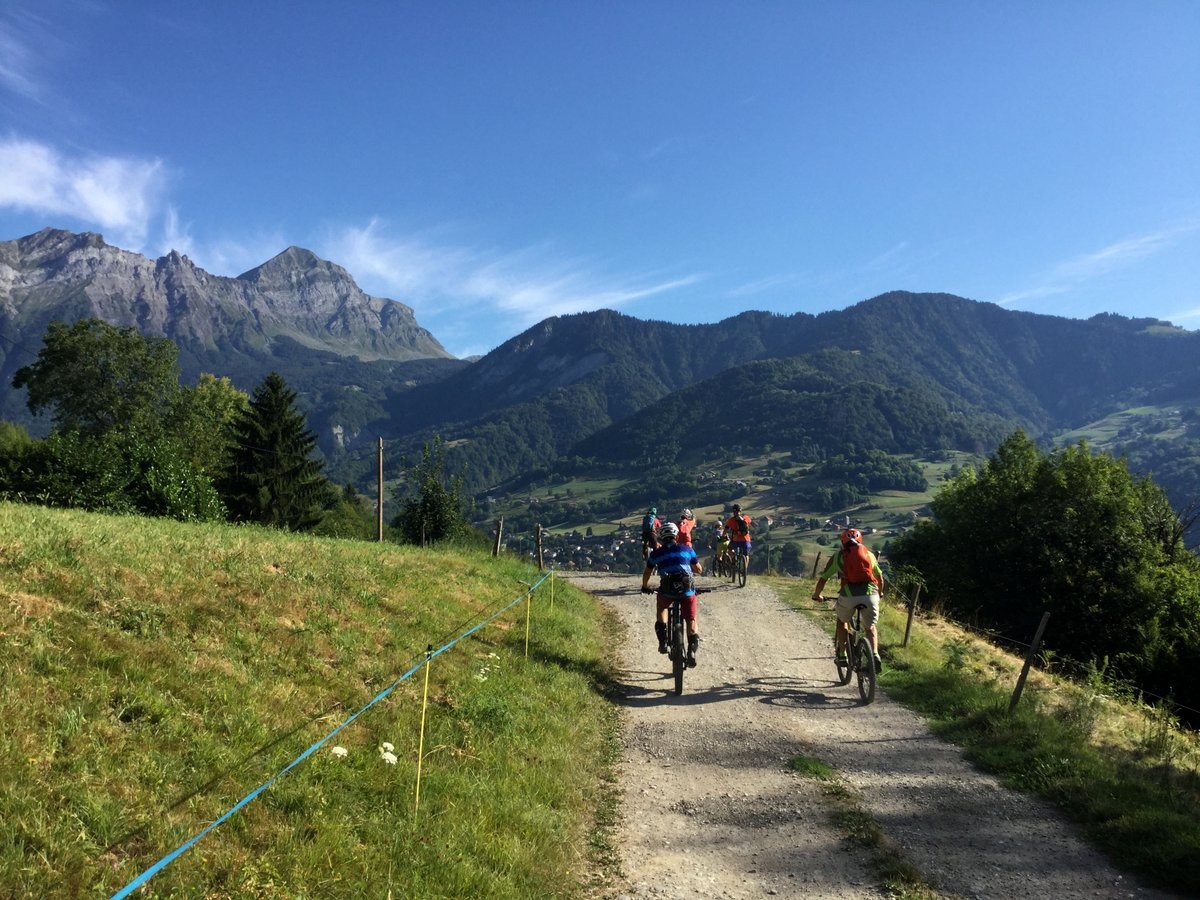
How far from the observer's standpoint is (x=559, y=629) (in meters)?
13.8

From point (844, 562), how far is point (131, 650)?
957 cm

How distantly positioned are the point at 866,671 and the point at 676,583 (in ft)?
10.4

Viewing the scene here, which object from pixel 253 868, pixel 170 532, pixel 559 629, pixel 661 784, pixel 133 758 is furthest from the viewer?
pixel 559 629

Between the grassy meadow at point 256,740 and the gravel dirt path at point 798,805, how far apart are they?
623 millimetres

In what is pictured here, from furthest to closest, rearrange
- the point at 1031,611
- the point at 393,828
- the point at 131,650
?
the point at 1031,611 < the point at 131,650 < the point at 393,828

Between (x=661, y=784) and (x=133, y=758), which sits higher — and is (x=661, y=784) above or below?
below

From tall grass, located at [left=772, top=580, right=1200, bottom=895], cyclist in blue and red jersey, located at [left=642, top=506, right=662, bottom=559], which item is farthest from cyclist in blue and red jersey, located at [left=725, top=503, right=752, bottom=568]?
tall grass, located at [left=772, top=580, right=1200, bottom=895]

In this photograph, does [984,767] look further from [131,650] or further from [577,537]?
[577,537]

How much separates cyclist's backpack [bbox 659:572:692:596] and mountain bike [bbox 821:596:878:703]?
2.68 m

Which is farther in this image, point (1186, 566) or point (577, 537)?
point (577, 537)

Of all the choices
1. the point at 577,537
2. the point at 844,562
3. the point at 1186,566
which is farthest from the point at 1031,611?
the point at 577,537

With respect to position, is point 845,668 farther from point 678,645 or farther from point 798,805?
point 798,805

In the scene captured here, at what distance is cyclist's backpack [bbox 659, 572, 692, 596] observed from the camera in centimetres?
1116

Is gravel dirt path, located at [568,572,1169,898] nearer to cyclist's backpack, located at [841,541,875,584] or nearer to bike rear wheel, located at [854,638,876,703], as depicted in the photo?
bike rear wheel, located at [854,638,876,703]
